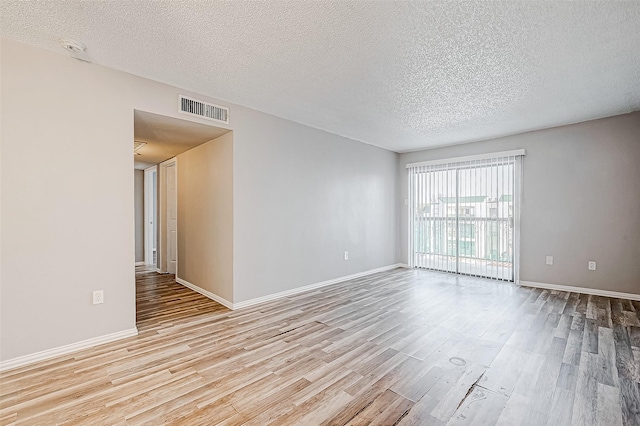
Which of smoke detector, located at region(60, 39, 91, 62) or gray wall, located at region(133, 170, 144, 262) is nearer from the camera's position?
smoke detector, located at region(60, 39, 91, 62)

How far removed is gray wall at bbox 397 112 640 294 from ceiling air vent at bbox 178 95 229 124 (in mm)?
4602

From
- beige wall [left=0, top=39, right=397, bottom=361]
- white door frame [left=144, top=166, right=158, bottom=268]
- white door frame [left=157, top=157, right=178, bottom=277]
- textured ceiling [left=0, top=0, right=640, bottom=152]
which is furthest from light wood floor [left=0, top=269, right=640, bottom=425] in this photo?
white door frame [left=144, top=166, right=158, bottom=268]

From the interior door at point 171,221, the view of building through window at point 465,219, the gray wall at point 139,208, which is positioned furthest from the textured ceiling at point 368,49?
the gray wall at point 139,208

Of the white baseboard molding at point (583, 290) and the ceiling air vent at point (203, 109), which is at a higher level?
Answer: the ceiling air vent at point (203, 109)

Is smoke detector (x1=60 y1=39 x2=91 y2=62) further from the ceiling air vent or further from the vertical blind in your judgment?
the vertical blind

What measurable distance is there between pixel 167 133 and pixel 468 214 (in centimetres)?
510

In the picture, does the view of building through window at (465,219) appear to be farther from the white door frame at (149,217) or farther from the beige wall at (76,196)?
the white door frame at (149,217)

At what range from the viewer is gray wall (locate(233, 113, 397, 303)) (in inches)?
148

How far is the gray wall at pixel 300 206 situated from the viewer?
3.76 metres

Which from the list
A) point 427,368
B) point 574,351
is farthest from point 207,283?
point 574,351

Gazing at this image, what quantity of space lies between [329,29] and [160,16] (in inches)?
46.6

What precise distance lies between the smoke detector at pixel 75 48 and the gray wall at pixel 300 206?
60.5 inches

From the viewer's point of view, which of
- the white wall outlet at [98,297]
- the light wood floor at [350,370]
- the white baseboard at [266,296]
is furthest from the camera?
the white baseboard at [266,296]

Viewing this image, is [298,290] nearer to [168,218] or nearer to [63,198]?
[63,198]
